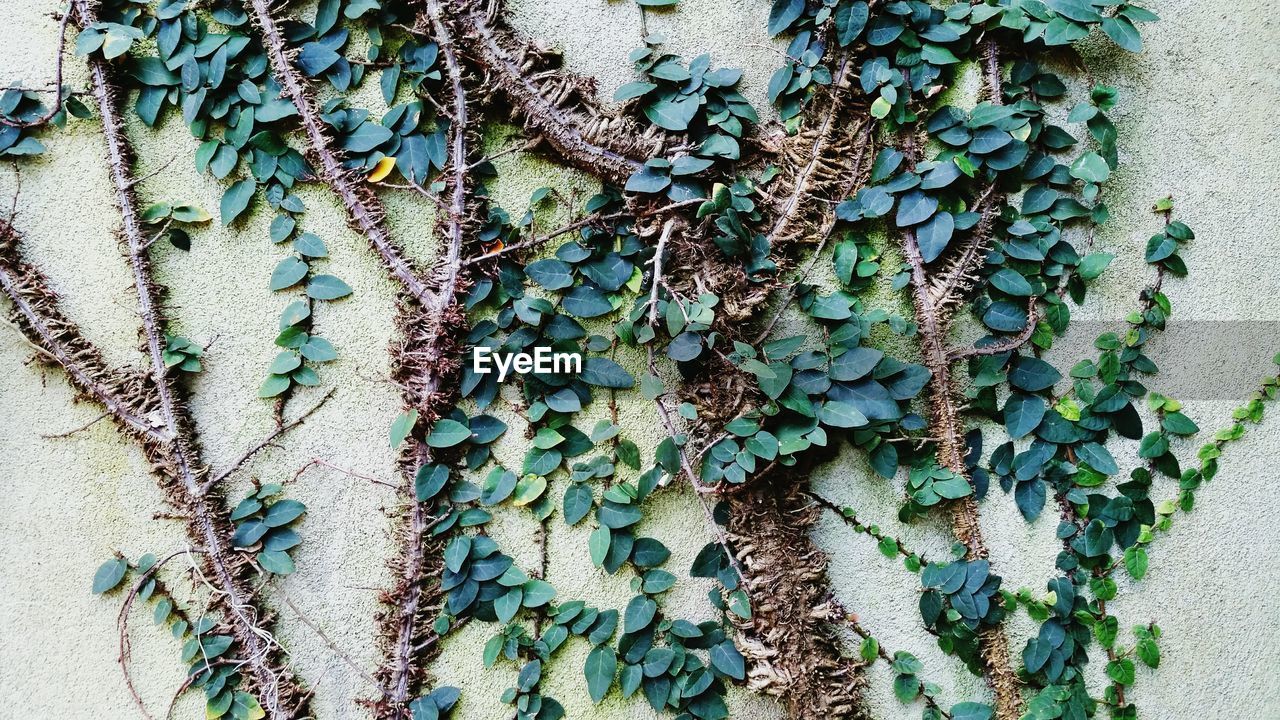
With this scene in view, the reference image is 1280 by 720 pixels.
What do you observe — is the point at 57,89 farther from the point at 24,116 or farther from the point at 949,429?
the point at 949,429

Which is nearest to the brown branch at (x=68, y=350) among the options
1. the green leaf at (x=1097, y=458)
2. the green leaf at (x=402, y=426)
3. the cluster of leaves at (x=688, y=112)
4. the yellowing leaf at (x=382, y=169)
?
the green leaf at (x=402, y=426)

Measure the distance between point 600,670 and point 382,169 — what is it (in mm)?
1223

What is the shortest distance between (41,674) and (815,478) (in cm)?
176

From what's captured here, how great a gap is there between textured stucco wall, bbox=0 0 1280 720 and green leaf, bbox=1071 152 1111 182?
11 cm

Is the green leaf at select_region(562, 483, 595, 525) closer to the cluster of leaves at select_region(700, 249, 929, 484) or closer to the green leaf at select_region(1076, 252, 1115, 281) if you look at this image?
the cluster of leaves at select_region(700, 249, 929, 484)

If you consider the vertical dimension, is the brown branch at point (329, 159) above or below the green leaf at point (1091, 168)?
below

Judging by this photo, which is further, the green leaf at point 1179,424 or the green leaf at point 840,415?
the green leaf at point 1179,424

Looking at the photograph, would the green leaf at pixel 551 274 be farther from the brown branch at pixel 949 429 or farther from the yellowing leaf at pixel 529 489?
the brown branch at pixel 949 429

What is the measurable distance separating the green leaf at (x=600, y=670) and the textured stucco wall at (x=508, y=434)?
0.05 metres

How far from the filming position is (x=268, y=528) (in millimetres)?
1656

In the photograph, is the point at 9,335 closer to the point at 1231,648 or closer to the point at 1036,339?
the point at 1036,339

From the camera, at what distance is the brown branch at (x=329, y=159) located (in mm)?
1688

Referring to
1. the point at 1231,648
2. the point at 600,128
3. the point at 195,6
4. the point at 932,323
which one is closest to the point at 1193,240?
the point at 932,323

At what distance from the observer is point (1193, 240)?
1.76 metres
